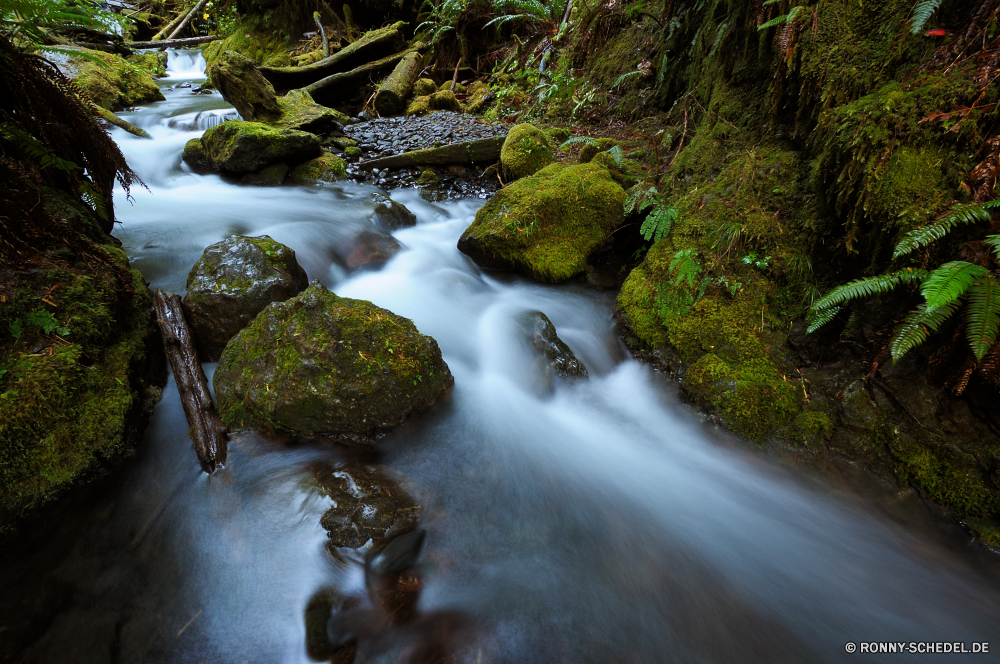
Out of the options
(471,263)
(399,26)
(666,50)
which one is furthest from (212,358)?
(399,26)

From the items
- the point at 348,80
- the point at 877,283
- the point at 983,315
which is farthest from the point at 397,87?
the point at 983,315

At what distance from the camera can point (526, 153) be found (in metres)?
6.61

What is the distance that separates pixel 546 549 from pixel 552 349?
1.91 m

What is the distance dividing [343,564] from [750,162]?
15.7 feet

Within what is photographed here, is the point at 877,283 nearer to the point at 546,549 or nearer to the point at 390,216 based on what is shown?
the point at 546,549

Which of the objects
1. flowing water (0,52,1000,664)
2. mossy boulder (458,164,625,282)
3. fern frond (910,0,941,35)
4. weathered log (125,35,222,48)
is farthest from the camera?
weathered log (125,35,222,48)

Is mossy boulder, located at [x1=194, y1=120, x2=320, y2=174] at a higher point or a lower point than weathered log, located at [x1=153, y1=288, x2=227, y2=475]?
Answer: higher

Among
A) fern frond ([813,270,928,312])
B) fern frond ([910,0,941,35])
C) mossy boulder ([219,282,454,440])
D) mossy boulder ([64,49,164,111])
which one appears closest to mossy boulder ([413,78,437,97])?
mossy boulder ([64,49,164,111])

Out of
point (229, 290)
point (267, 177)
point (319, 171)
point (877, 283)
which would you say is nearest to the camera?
point (877, 283)

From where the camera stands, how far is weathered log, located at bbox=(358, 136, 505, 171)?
7.92 m

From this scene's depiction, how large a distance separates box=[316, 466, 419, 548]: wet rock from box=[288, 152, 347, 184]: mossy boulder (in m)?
6.39

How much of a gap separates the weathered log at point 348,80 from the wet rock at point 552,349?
401 inches

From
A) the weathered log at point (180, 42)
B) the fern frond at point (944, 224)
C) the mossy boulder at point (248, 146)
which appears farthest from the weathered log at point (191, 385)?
the weathered log at point (180, 42)

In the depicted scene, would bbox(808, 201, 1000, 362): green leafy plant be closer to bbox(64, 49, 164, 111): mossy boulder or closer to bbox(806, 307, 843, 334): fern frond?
bbox(806, 307, 843, 334): fern frond
